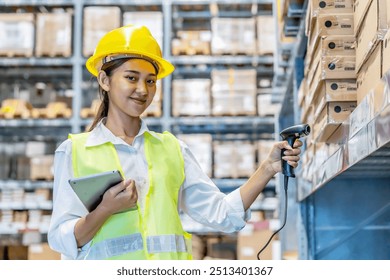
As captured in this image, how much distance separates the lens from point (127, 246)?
1636 mm

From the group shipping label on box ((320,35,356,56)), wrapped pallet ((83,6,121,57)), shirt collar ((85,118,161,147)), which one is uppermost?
wrapped pallet ((83,6,121,57))

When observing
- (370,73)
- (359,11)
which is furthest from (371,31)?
(359,11)

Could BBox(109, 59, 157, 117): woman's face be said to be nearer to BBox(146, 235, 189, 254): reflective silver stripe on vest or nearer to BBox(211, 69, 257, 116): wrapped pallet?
BBox(146, 235, 189, 254): reflective silver stripe on vest

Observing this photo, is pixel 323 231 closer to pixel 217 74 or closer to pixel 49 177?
pixel 217 74

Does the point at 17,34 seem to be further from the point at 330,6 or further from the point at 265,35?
the point at 330,6

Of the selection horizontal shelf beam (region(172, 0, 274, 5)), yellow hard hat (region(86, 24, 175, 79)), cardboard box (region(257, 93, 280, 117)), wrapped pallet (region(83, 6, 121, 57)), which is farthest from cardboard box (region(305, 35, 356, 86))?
horizontal shelf beam (region(172, 0, 274, 5))

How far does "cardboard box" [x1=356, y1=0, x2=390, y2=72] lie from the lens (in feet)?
5.11

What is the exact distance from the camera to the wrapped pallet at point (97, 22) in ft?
20.1

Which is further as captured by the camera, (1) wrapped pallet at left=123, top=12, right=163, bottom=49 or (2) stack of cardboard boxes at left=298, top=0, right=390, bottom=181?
(1) wrapped pallet at left=123, top=12, right=163, bottom=49

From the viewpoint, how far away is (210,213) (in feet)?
5.96

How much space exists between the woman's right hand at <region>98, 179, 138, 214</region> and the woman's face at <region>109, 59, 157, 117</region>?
9.1 inches

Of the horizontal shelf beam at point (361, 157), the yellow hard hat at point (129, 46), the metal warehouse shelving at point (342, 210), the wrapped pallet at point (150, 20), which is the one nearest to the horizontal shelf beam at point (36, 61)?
the wrapped pallet at point (150, 20)

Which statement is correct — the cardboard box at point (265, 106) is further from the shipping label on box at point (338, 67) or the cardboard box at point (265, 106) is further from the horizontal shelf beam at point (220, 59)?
the shipping label on box at point (338, 67)
